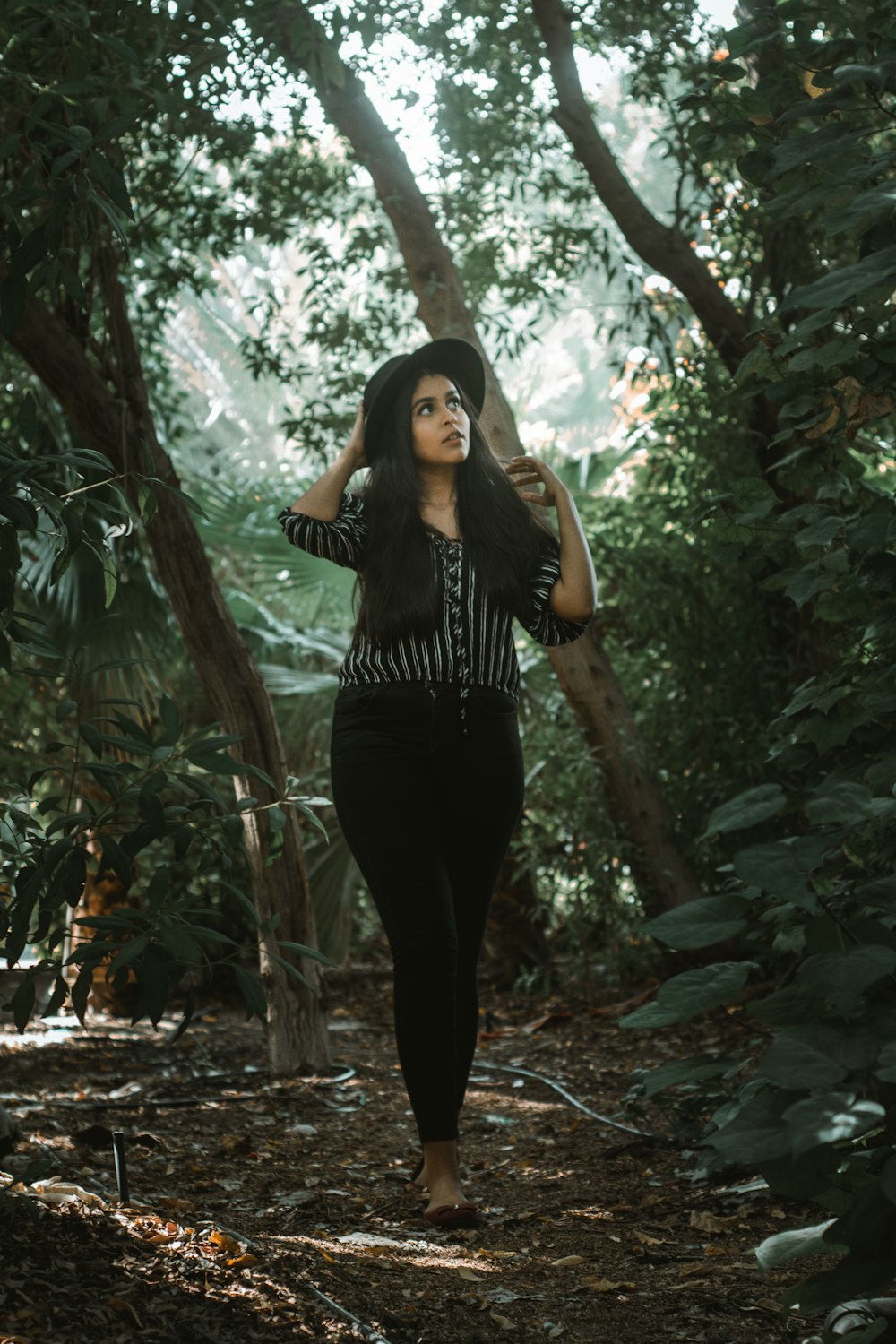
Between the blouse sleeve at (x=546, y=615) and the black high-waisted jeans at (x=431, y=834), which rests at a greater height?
the blouse sleeve at (x=546, y=615)

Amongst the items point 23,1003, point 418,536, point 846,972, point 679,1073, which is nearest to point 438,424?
point 418,536

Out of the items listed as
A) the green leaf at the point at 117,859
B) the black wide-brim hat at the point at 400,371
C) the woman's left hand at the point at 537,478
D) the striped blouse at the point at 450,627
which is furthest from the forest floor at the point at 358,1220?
the black wide-brim hat at the point at 400,371

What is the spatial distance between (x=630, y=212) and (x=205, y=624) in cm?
213

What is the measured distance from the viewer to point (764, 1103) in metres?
1.12

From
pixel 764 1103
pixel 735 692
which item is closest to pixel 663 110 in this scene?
pixel 735 692

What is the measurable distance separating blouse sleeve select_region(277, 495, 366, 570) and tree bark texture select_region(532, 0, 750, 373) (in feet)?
7.57

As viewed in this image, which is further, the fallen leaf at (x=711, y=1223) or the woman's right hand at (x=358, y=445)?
the woman's right hand at (x=358, y=445)

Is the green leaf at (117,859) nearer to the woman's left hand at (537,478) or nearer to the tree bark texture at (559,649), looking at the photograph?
the woman's left hand at (537,478)

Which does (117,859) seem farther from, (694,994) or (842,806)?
(842,806)

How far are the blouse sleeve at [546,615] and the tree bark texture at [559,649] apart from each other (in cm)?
186

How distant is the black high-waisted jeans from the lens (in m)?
2.41

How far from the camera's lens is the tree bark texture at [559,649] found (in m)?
4.55

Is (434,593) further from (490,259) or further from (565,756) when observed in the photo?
(490,259)

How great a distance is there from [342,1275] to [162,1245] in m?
0.28
